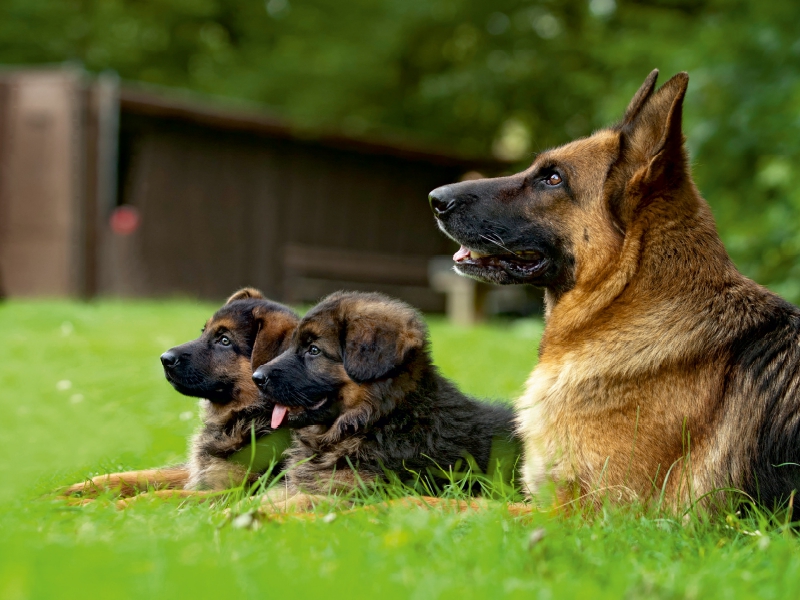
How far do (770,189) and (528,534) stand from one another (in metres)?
10.9

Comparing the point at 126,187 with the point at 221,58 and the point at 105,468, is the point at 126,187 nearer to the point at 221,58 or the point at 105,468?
the point at 221,58

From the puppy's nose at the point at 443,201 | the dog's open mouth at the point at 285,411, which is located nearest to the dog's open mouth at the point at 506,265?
the puppy's nose at the point at 443,201

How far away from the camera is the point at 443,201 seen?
14.1ft

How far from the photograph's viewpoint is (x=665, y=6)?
1739cm

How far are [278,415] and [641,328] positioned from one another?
6.48 ft

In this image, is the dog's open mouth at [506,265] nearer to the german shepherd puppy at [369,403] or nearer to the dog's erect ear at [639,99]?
the german shepherd puppy at [369,403]

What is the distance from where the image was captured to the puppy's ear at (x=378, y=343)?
4199 millimetres

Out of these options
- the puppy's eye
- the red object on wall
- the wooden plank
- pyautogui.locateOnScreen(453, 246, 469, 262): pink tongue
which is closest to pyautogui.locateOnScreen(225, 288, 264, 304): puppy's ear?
pyautogui.locateOnScreen(453, 246, 469, 262): pink tongue

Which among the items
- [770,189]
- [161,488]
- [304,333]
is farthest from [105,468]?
[770,189]

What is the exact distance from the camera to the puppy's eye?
4.15 metres

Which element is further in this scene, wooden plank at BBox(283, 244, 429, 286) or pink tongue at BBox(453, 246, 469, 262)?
wooden plank at BBox(283, 244, 429, 286)

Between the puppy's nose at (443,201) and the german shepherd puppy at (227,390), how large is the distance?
1156 millimetres

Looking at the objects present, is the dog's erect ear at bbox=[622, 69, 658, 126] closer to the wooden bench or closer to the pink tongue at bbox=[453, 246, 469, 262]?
the pink tongue at bbox=[453, 246, 469, 262]

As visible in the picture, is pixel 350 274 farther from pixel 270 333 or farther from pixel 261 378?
pixel 261 378
